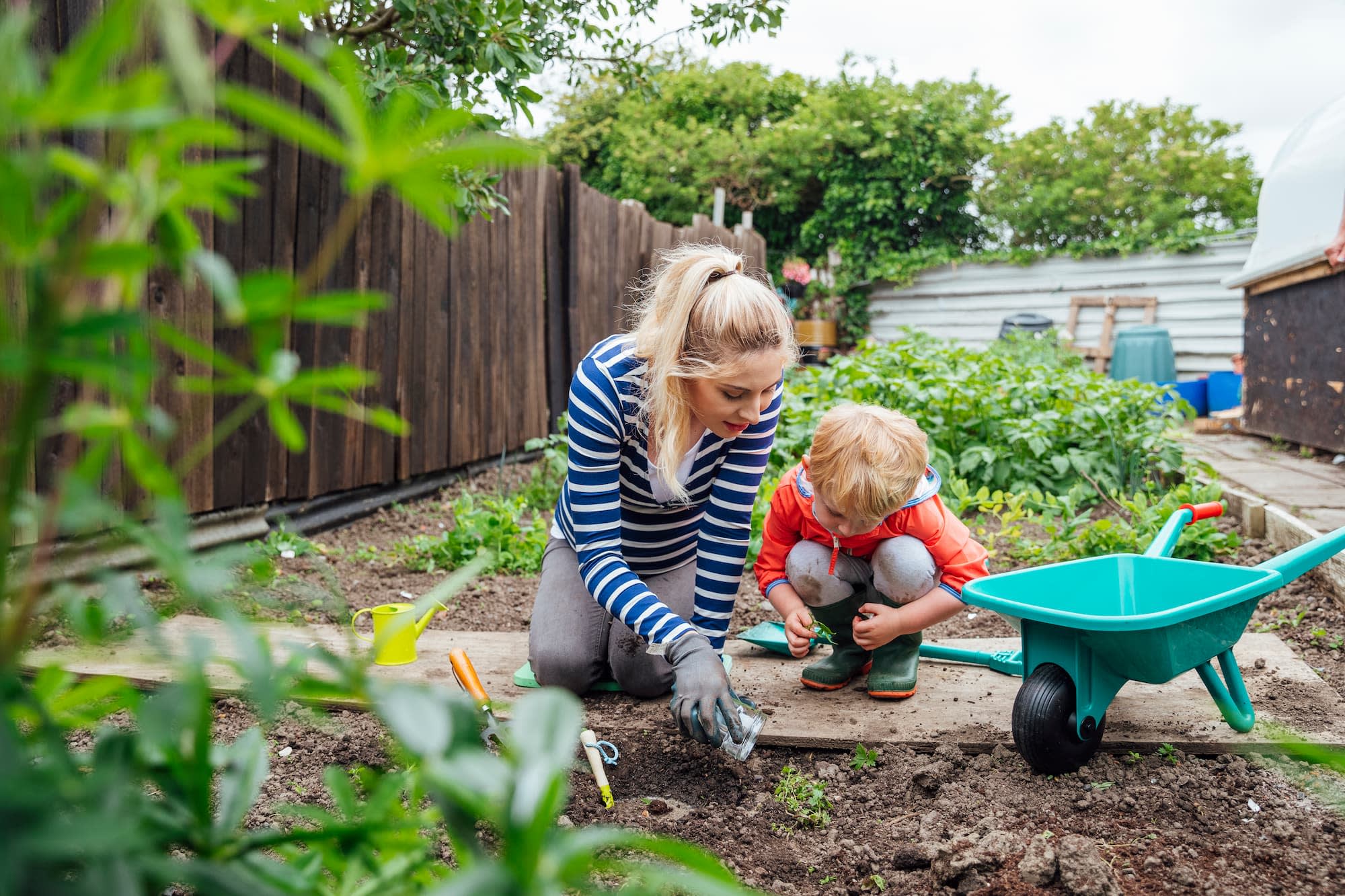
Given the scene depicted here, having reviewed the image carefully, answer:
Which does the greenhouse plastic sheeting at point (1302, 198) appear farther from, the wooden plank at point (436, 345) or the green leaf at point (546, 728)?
the green leaf at point (546, 728)

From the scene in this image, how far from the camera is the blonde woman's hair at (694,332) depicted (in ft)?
6.21

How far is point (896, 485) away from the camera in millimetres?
2012

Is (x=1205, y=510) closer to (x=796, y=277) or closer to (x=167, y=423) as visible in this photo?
(x=167, y=423)

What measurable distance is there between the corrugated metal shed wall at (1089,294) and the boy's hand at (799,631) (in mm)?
10212

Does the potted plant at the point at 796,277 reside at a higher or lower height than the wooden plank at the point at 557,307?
higher

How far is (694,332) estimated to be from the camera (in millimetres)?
1940

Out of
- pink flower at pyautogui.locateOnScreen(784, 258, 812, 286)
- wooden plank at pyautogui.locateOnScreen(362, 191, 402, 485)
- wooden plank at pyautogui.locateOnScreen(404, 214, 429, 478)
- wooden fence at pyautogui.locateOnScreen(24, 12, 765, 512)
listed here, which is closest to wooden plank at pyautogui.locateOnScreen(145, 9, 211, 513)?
wooden fence at pyautogui.locateOnScreen(24, 12, 765, 512)

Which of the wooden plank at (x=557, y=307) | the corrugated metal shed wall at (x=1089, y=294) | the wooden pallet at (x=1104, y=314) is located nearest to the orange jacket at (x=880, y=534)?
the wooden plank at (x=557, y=307)

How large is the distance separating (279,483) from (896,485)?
225cm

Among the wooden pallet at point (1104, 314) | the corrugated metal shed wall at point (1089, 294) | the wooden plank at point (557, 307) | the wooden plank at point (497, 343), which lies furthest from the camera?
the wooden pallet at point (1104, 314)

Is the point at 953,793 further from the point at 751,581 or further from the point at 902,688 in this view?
the point at 751,581

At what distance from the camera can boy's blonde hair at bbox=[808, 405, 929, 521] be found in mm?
1977

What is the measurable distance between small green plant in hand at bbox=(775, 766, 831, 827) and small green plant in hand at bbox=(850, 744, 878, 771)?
0.10 meters

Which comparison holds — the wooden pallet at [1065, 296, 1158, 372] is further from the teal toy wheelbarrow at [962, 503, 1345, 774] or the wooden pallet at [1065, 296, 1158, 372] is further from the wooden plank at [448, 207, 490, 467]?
the teal toy wheelbarrow at [962, 503, 1345, 774]
